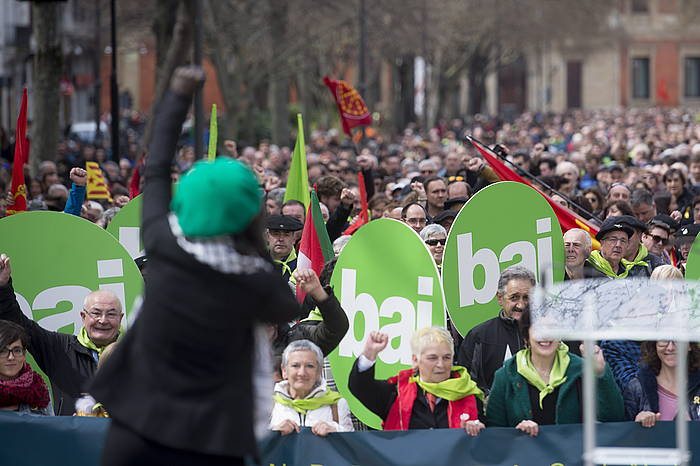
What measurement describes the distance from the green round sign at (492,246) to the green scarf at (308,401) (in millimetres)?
1133

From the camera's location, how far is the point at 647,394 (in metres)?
6.04

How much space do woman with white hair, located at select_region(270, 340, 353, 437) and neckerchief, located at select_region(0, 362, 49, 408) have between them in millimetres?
1051

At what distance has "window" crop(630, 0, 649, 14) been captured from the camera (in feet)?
297

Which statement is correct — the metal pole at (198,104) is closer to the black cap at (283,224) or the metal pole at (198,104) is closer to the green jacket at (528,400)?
the black cap at (283,224)

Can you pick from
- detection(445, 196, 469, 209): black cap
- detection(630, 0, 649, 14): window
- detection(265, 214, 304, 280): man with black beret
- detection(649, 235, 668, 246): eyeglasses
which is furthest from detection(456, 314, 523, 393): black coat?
detection(630, 0, 649, 14): window

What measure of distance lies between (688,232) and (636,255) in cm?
65

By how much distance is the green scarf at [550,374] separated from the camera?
19.5ft

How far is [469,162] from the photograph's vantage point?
10.2 meters

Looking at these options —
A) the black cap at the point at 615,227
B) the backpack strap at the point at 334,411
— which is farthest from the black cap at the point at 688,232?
the backpack strap at the point at 334,411

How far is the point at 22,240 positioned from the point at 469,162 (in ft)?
13.6

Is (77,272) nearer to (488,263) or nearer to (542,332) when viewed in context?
(488,263)

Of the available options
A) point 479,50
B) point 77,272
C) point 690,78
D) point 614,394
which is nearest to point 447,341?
point 614,394

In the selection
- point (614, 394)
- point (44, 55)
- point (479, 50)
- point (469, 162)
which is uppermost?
point (479, 50)

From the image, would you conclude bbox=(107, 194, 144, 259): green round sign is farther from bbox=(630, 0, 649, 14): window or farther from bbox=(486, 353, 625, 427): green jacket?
bbox=(630, 0, 649, 14): window
